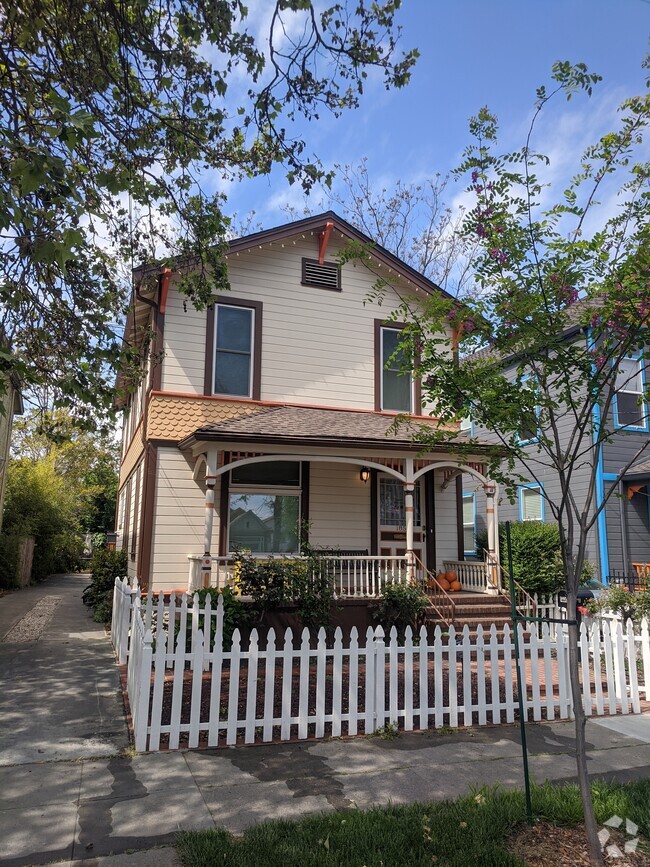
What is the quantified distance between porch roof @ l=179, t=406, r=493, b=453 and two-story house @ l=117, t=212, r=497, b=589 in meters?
0.04

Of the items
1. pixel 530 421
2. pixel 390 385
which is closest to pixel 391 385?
pixel 390 385

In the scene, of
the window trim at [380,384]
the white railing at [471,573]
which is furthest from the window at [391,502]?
the window trim at [380,384]

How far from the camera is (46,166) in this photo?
372 cm

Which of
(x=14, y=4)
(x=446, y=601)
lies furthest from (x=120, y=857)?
(x=446, y=601)

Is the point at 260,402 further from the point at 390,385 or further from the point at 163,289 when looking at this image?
the point at 390,385

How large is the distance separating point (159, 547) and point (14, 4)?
847 cm

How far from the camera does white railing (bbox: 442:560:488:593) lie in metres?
12.5

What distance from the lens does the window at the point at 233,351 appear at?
12.6 m

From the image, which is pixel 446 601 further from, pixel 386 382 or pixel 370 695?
pixel 370 695

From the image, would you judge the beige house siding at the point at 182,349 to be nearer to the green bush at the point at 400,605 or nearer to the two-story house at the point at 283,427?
the two-story house at the point at 283,427

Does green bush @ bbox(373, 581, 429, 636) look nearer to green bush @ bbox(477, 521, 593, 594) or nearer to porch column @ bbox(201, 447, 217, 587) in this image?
porch column @ bbox(201, 447, 217, 587)

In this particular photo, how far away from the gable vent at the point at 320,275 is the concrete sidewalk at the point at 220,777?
9618mm

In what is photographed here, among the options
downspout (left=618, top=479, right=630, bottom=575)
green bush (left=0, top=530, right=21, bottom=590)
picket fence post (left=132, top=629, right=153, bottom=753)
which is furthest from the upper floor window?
green bush (left=0, top=530, right=21, bottom=590)

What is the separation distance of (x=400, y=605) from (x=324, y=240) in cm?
787
